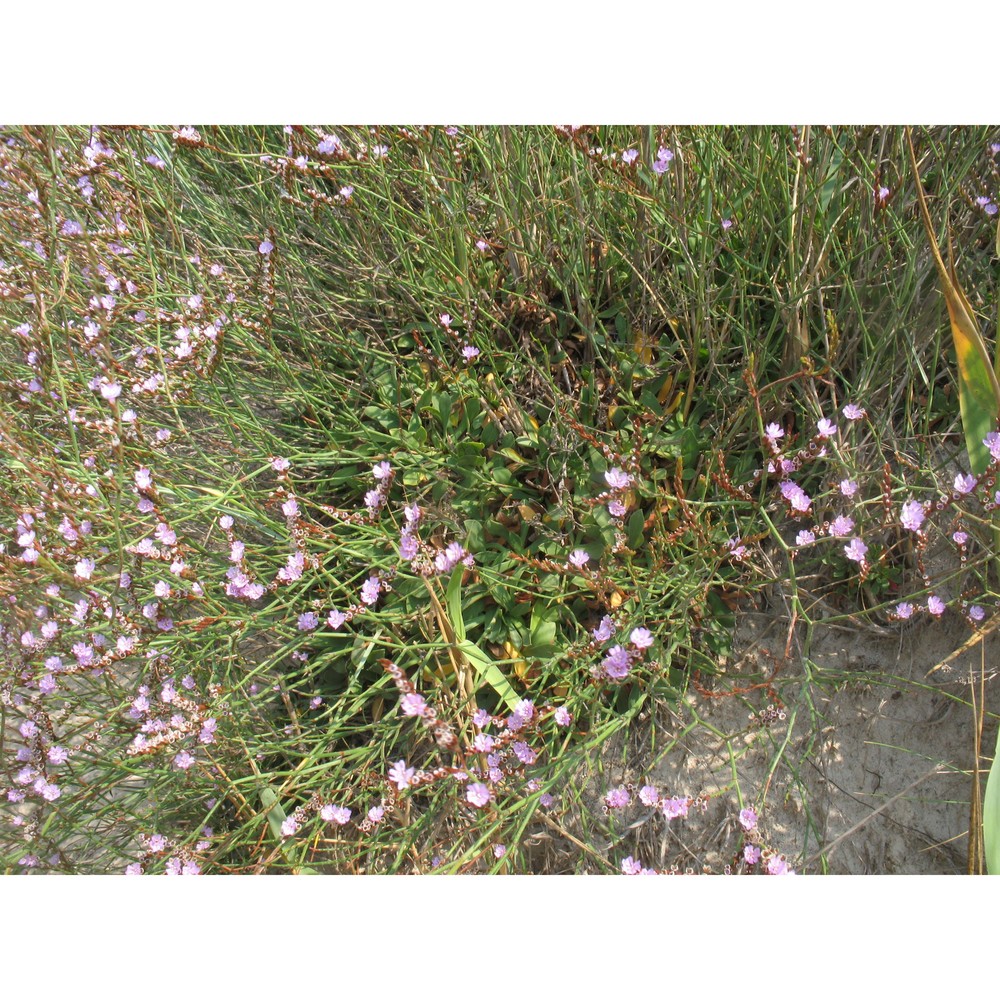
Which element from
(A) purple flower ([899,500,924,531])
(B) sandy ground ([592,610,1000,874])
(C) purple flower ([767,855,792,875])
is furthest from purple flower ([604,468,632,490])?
(C) purple flower ([767,855,792,875])

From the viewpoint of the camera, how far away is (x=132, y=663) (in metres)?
1.97

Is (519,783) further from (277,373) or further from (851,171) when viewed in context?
(851,171)

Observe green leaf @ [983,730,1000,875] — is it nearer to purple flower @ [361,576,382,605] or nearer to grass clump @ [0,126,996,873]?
grass clump @ [0,126,996,873]

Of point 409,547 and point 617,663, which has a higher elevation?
point 409,547

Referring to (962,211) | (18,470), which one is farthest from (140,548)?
(962,211)

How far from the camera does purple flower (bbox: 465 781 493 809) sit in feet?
4.45

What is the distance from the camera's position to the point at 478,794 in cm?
137

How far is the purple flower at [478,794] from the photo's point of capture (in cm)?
136

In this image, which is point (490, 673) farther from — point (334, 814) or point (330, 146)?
point (330, 146)

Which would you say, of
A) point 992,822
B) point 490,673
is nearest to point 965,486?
point 992,822

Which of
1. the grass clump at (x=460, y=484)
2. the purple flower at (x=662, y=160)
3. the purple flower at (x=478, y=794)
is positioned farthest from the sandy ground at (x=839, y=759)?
the purple flower at (x=662, y=160)

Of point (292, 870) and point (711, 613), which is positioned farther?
point (711, 613)

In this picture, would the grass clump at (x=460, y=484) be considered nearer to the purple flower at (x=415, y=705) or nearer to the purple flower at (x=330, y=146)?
the purple flower at (x=330, y=146)

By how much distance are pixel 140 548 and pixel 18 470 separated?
1.76 ft
